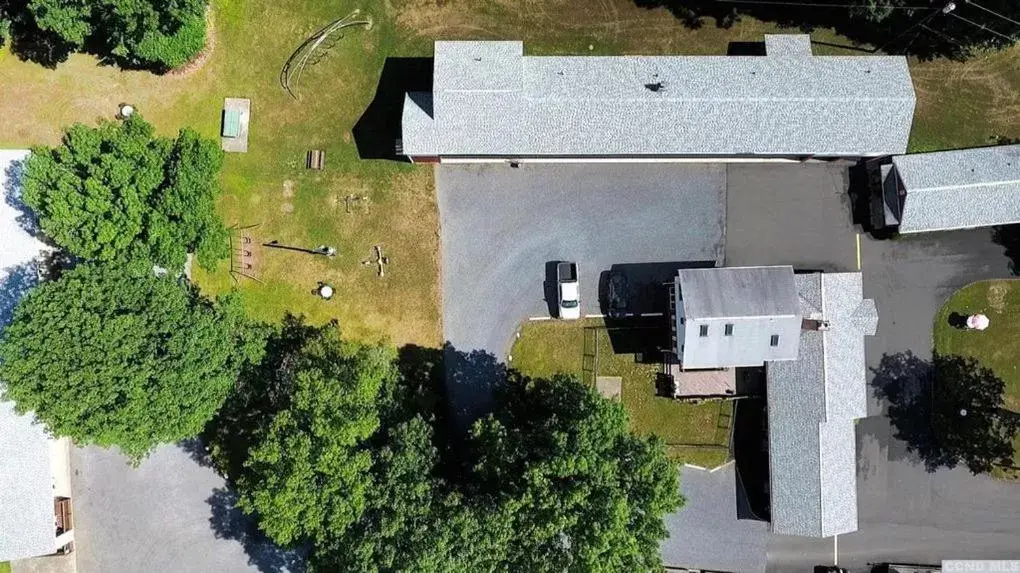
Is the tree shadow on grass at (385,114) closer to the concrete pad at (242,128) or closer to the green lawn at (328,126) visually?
the green lawn at (328,126)

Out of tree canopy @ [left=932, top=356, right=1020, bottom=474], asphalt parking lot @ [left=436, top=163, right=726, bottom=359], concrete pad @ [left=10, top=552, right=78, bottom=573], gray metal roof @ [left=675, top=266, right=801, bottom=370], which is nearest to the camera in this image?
gray metal roof @ [left=675, top=266, right=801, bottom=370]

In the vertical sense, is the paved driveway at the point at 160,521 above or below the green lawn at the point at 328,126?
below

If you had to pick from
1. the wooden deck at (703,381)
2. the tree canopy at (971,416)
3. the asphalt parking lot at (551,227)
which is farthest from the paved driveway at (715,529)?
the asphalt parking lot at (551,227)

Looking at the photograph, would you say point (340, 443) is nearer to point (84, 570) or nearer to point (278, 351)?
point (278, 351)

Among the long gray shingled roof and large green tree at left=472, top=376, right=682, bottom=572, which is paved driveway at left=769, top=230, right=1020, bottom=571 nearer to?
the long gray shingled roof

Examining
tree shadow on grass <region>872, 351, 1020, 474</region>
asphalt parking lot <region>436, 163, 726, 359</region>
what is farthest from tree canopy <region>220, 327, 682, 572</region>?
tree shadow on grass <region>872, 351, 1020, 474</region>

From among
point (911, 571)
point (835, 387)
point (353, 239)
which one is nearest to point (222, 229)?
point (353, 239)
